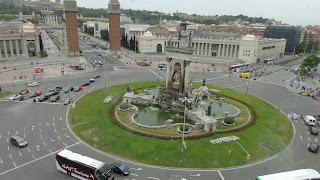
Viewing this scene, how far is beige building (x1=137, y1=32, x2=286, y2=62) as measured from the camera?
452 ft

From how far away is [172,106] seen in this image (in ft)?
209

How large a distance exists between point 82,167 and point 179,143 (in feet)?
63.0

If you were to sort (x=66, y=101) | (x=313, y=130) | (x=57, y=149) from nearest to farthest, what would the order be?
(x=57, y=149), (x=313, y=130), (x=66, y=101)

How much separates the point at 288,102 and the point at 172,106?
37.3 metres

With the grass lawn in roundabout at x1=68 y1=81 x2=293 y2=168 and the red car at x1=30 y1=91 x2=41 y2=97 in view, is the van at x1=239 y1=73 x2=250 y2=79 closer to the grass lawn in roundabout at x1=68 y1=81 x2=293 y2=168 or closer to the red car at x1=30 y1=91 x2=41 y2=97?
the grass lawn in roundabout at x1=68 y1=81 x2=293 y2=168

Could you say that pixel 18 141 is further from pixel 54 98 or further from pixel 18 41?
pixel 18 41

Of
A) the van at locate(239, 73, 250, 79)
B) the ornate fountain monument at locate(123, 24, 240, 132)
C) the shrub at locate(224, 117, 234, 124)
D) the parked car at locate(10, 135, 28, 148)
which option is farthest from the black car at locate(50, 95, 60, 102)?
the van at locate(239, 73, 250, 79)

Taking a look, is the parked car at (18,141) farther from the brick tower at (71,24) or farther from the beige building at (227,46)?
the beige building at (227,46)

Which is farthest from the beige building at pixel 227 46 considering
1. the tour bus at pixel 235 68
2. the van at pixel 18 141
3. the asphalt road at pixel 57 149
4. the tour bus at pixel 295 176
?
the tour bus at pixel 295 176

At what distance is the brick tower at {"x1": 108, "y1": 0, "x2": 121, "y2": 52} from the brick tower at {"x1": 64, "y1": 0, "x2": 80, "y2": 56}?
20.9 metres

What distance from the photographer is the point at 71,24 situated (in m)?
134

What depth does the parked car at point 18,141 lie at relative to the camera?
140 feet

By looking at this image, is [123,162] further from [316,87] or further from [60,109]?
[316,87]

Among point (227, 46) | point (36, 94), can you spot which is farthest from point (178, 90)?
point (227, 46)
